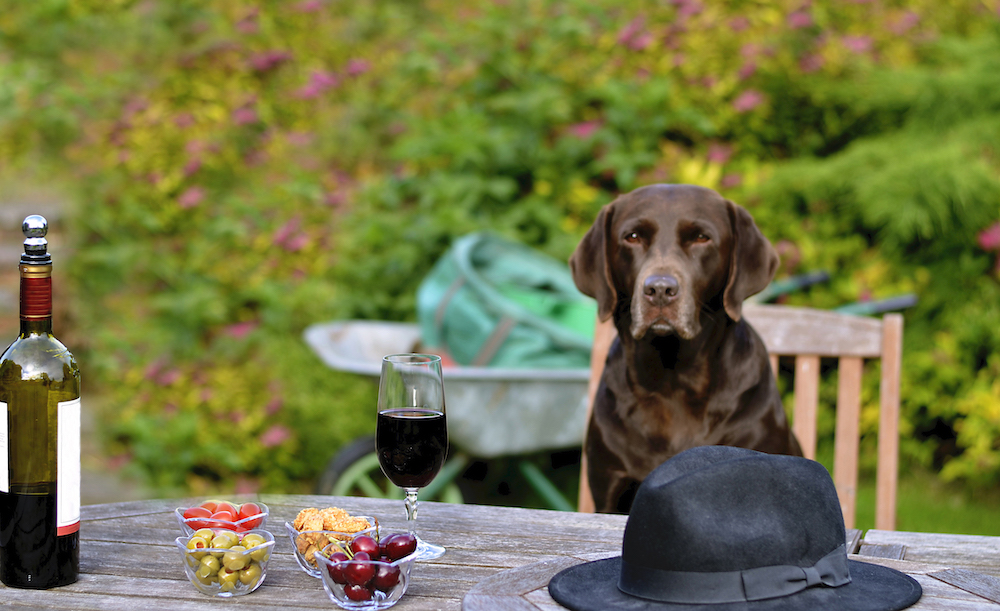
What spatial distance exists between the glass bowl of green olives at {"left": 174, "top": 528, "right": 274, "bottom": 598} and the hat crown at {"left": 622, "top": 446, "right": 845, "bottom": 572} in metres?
0.45

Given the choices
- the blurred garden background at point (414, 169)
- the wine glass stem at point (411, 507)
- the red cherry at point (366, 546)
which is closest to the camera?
the red cherry at point (366, 546)

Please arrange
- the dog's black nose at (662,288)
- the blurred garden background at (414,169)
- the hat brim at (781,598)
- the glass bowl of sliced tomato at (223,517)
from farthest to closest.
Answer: the blurred garden background at (414,169), the dog's black nose at (662,288), the glass bowl of sliced tomato at (223,517), the hat brim at (781,598)

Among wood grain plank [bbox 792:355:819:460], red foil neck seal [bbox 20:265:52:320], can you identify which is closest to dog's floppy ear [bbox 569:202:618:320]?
wood grain plank [bbox 792:355:819:460]

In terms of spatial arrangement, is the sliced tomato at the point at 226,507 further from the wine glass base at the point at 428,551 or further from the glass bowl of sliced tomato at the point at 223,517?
the wine glass base at the point at 428,551

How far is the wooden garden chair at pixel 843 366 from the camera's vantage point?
7.71 feet

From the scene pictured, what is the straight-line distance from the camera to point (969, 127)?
3.83 metres

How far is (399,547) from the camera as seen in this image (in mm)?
1174

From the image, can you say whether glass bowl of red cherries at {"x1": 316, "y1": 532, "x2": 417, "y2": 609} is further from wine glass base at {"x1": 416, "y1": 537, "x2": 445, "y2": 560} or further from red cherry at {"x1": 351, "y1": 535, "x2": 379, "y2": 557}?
wine glass base at {"x1": 416, "y1": 537, "x2": 445, "y2": 560}

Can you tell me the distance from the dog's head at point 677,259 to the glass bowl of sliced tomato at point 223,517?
0.97 metres

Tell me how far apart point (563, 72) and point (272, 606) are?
4050 millimetres

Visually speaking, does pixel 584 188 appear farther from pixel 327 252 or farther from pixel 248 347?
pixel 248 347

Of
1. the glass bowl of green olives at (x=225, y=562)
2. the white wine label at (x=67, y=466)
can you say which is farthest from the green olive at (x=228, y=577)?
the white wine label at (x=67, y=466)

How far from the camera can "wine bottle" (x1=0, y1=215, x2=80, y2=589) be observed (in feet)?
4.01

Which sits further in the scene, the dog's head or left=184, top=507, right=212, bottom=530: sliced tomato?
the dog's head
